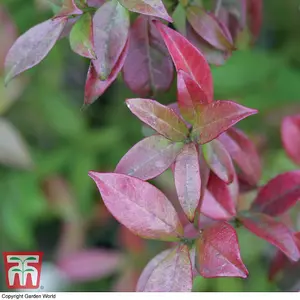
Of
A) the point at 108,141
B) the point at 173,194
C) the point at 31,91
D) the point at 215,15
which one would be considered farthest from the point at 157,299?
the point at 31,91

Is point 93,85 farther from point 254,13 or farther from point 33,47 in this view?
point 254,13

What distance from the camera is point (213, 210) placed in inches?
22.3

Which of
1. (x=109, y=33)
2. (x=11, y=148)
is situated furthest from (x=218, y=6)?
(x=11, y=148)

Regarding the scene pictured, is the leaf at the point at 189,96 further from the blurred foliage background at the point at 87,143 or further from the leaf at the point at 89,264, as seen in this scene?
the leaf at the point at 89,264

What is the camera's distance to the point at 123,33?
506 mm

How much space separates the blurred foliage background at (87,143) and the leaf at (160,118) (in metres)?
0.48

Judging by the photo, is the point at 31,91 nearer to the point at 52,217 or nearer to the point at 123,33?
the point at 52,217

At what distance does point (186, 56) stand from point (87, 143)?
2.14 ft

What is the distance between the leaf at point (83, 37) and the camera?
1.57 feet

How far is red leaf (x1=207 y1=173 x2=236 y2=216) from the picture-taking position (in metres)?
0.55

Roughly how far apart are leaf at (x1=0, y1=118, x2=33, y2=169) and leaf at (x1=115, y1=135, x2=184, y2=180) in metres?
0.52

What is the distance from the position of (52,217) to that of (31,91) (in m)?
0.28

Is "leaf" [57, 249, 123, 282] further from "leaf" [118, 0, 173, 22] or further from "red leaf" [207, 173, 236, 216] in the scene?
"leaf" [118, 0, 173, 22]

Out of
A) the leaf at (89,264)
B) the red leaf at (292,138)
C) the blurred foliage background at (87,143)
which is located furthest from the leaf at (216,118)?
the leaf at (89,264)
